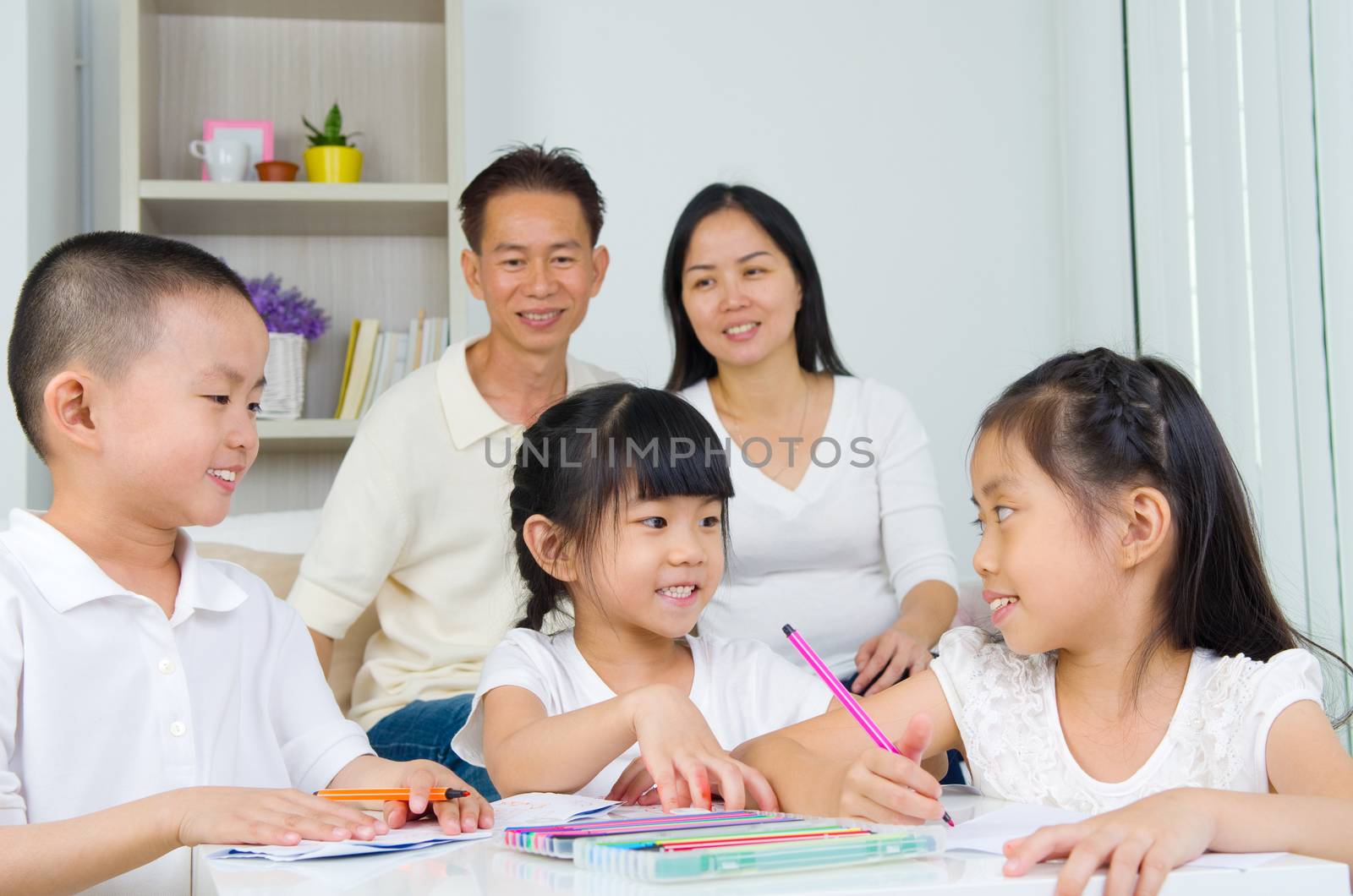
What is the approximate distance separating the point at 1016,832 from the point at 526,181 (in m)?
1.59

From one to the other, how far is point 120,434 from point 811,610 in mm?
1067

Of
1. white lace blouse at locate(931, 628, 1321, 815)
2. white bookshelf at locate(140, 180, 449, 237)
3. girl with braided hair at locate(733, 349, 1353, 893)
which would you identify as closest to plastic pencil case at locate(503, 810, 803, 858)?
girl with braided hair at locate(733, 349, 1353, 893)

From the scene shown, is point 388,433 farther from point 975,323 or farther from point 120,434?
point 975,323

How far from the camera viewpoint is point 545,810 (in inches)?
35.3

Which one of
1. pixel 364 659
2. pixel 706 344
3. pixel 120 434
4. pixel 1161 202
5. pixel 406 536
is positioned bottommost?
pixel 364 659

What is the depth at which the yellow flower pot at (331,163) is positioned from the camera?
9.15ft

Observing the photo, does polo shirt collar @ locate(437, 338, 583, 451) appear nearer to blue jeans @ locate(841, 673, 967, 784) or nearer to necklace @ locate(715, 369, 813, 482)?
necklace @ locate(715, 369, 813, 482)

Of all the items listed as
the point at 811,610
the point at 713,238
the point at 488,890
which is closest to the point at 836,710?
the point at 488,890

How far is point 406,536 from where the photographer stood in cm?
193

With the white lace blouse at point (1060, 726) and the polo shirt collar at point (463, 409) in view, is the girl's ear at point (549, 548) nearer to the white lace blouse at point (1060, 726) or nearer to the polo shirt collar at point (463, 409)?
the white lace blouse at point (1060, 726)

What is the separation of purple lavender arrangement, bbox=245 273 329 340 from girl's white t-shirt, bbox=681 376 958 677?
117cm

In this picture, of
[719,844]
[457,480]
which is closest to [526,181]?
[457,480]

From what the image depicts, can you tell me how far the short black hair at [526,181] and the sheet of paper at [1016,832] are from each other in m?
1.50

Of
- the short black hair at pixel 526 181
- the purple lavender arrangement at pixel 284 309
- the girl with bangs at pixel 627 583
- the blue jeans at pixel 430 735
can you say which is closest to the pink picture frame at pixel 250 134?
the purple lavender arrangement at pixel 284 309
